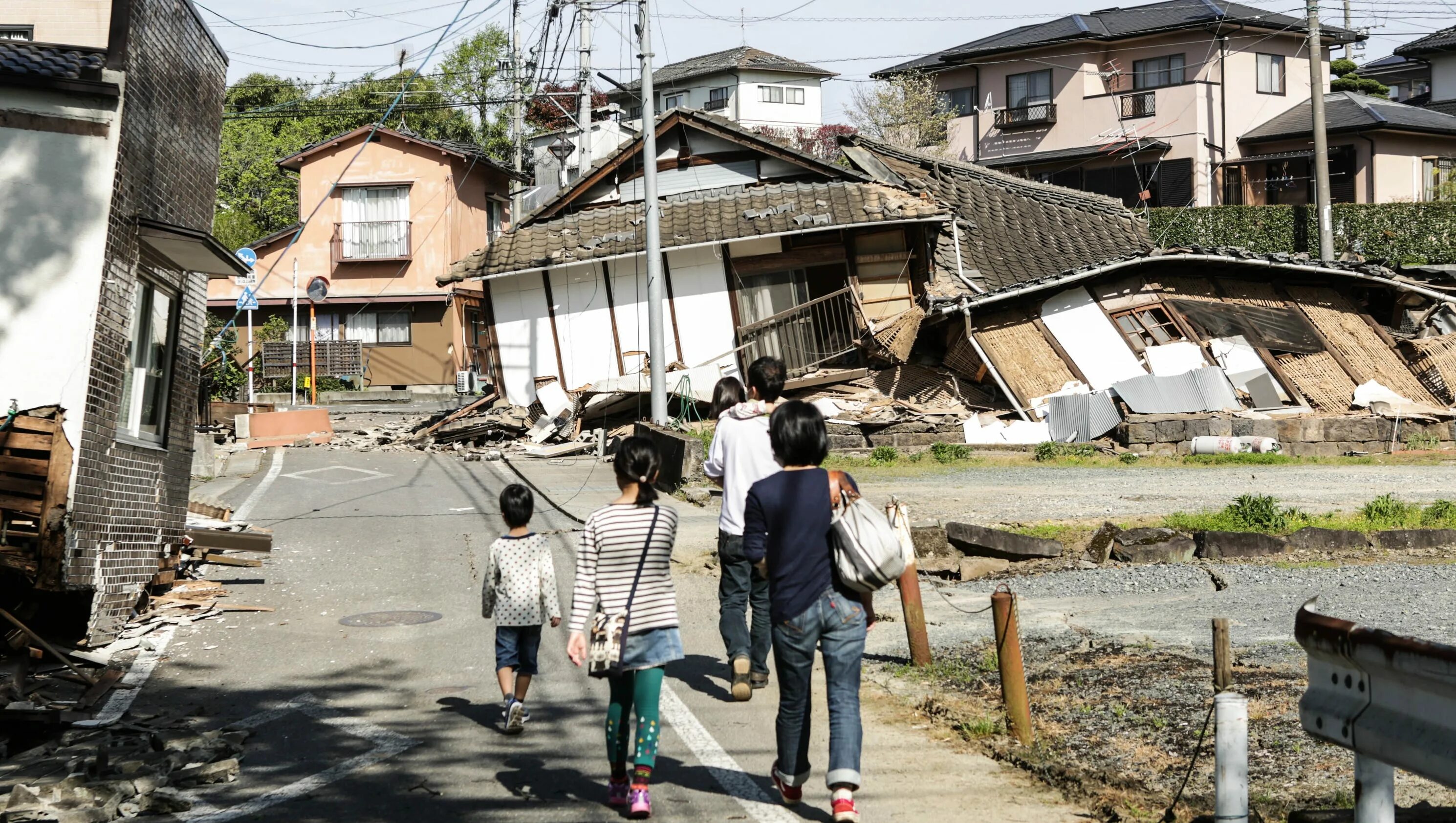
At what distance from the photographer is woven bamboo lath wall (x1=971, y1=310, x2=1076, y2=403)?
79.4ft

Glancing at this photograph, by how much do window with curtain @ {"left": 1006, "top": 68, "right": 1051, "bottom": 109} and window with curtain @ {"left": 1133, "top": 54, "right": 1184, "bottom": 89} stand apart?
2.94 meters

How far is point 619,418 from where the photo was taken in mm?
26547

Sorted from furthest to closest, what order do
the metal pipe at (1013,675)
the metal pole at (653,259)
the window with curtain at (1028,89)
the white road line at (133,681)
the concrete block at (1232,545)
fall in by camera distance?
the window with curtain at (1028,89)
the metal pole at (653,259)
the concrete block at (1232,545)
the white road line at (133,681)
the metal pipe at (1013,675)

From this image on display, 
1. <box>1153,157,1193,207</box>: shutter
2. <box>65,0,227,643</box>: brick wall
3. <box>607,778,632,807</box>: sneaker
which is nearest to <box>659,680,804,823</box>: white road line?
<box>607,778,632,807</box>: sneaker

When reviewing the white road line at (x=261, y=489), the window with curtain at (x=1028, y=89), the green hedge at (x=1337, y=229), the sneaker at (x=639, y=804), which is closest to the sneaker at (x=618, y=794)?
the sneaker at (x=639, y=804)

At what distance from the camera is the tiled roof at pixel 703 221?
26.0 metres

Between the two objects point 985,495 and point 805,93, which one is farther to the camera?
point 805,93

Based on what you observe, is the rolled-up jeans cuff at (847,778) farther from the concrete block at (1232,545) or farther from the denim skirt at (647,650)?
the concrete block at (1232,545)

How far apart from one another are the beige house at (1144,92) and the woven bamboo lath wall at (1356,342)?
16.8 meters

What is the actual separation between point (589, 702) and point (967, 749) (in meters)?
2.35

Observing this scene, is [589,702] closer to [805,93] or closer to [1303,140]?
[1303,140]

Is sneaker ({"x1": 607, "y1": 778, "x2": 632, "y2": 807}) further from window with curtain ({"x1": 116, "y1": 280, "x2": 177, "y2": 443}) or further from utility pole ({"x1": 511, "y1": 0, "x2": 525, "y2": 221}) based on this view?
utility pole ({"x1": 511, "y1": 0, "x2": 525, "y2": 221})

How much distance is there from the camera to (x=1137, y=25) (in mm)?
44000

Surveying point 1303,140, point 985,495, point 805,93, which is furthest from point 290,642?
point 805,93
